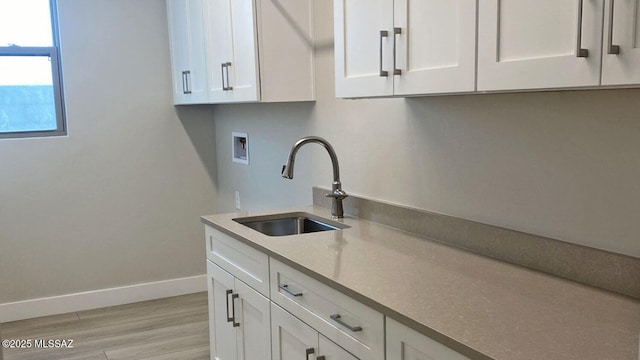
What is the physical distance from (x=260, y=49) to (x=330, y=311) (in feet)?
4.80

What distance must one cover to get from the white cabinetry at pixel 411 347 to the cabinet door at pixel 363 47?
30.9 inches

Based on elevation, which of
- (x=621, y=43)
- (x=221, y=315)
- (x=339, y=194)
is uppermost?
(x=621, y=43)

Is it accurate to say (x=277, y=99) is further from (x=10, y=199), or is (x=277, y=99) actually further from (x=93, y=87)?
(x=10, y=199)

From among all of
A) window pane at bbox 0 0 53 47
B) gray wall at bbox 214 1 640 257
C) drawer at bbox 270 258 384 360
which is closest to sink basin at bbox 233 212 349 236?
gray wall at bbox 214 1 640 257

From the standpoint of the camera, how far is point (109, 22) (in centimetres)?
409

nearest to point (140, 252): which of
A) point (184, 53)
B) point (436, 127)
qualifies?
point (184, 53)

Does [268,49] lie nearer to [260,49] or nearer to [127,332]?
[260,49]

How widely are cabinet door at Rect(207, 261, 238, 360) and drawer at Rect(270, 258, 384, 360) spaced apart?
52cm

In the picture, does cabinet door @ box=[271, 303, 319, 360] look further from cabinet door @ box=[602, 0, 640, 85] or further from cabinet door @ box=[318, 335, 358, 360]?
cabinet door @ box=[602, 0, 640, 85]

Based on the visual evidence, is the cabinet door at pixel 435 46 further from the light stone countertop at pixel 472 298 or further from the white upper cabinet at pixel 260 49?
the white upper cabinet at pixel 260 49

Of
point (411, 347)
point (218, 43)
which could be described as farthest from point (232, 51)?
point (411, 347)

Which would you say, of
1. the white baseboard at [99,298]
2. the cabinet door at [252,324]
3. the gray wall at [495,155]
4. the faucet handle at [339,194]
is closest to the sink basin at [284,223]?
the faucet handle at [339,194]

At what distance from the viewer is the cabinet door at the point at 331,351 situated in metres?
1.77

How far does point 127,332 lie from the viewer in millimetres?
3766
